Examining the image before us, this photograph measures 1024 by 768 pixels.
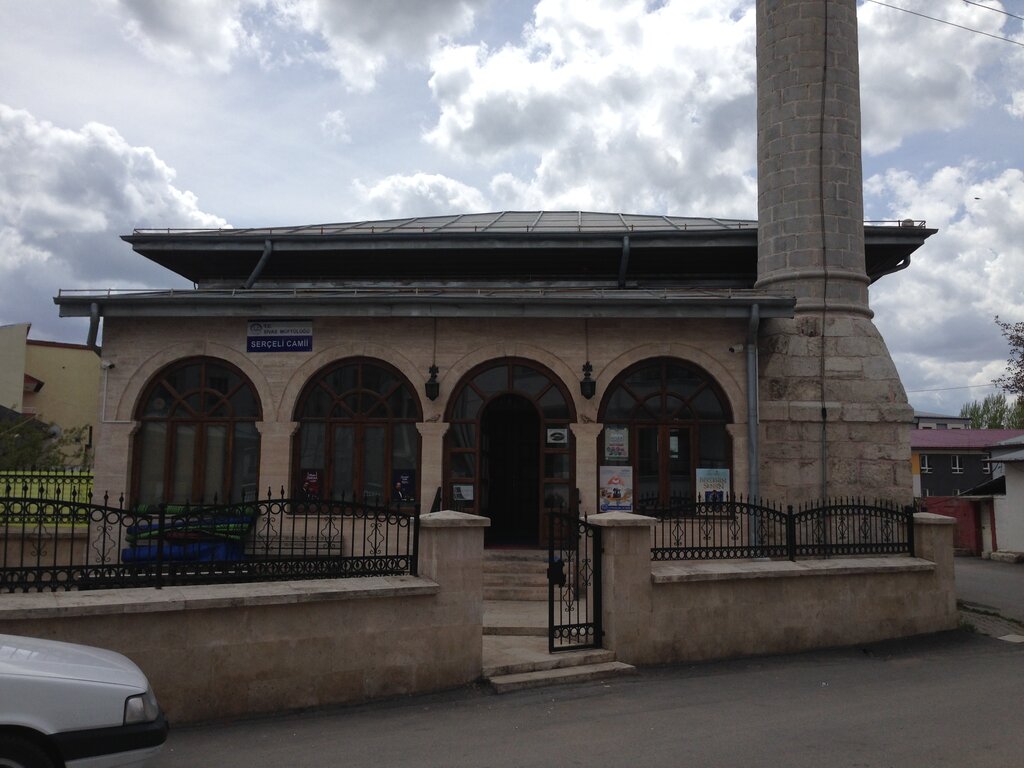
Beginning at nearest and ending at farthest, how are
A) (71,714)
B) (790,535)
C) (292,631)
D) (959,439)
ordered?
(71,714) → (292,631) → (790,535) → (959,439)

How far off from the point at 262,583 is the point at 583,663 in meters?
3.39

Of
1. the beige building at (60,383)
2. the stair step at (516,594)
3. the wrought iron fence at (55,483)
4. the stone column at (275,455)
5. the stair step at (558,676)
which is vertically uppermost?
the beige building at (60,383)

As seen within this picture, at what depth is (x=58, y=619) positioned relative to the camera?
6.47 m

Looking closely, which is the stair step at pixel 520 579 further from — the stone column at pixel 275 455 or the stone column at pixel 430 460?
the stone column at pixel 275 455

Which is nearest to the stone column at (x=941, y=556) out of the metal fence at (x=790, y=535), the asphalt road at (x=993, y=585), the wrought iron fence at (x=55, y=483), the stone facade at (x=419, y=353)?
the metal fence at (x=790, y=535)

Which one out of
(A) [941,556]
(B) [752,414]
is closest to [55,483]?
(B) [752,414]

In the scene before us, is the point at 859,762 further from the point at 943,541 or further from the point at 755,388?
the point at 755,388

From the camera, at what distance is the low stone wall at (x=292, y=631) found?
666 centimetres

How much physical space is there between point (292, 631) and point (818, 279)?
11155 mm

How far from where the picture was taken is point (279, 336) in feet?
45.3

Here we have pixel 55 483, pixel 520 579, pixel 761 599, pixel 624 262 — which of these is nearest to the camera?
pixel 761 599

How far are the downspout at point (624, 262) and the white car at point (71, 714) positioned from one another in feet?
42.6

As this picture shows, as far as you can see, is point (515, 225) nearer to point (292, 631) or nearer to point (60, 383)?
point (292, 631)

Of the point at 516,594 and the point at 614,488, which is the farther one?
the point at 614,488
